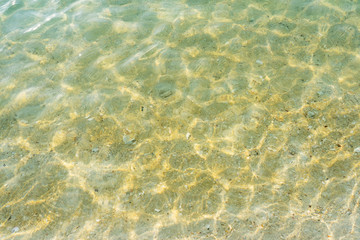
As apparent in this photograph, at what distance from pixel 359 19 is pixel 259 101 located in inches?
124

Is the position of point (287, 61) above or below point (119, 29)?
below

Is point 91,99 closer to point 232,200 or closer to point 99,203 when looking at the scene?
point 99,203

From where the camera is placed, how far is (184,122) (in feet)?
14.4

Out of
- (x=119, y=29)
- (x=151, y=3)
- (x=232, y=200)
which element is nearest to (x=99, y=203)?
(x=232, y=200)

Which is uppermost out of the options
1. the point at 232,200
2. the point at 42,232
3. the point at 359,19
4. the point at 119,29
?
the point at 119,29

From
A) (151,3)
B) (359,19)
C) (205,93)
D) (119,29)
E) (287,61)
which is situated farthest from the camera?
(151,3)

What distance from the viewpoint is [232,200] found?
3.56 m

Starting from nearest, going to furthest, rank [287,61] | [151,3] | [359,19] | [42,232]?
[42,232] → [287,61] → [359,19] → [151,3]

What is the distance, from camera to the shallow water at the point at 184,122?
3480 mm

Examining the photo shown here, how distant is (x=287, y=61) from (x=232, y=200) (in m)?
2.95

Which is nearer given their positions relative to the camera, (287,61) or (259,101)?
(259,101)

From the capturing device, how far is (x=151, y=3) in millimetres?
6574

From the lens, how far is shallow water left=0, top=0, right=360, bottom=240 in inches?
137

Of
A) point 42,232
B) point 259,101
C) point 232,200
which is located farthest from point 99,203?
point 259,101
